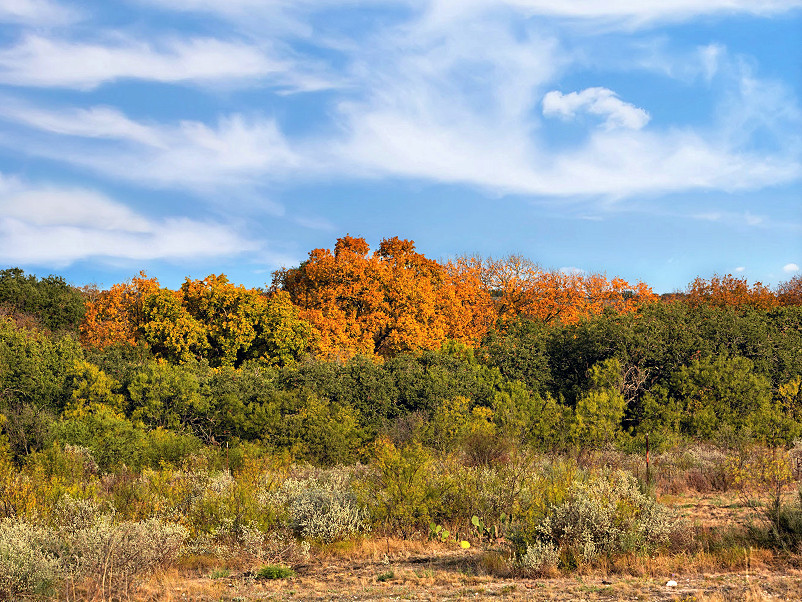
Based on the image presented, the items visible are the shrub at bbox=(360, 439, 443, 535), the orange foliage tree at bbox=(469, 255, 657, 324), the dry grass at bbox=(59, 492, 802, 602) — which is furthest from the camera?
the orange foliage tree at bbox=(469, 255, 657, 324)

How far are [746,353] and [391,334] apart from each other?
12.8 meters

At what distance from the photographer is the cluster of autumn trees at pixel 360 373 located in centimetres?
1878

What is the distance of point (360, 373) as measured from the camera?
20562 mm

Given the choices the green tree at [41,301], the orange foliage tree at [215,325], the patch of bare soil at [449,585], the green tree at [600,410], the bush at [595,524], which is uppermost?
the green tree at [41,301]

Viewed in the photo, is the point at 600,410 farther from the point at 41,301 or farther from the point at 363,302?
the point at 41,301

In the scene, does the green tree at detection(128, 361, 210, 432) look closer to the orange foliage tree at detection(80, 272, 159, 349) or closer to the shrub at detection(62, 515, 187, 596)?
the orange foliage tree at detection(80, 272, 159, 349)

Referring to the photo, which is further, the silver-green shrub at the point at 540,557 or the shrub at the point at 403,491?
the shrub at the point at 403,491

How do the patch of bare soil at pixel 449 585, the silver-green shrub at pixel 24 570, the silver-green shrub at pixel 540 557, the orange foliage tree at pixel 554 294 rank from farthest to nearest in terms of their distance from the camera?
the orange foliage tree at pixel 554 294, the silver-green shrub at pixel 540 557, the silver-green shrub at pixel 24 570, the patch of bare soil at pixel 449 585

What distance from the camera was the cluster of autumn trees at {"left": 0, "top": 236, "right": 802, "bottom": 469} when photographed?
1878 cm

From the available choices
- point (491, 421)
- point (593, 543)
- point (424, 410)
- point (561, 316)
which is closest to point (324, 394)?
point (424, 410)

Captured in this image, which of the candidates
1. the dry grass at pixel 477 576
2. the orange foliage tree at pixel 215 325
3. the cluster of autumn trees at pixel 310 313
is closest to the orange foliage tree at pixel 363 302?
the cluster of autumn trees at pixel 310 313

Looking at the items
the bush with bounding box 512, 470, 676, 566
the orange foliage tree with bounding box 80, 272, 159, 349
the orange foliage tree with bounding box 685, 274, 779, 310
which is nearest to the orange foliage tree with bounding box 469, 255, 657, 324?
the orange foliage tree with bounding box 685, 274, 779, 310

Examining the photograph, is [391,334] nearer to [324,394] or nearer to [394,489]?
[324,394]

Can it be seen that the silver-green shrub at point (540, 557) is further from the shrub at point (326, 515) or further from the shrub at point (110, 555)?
the shrub at point (110, 555)
